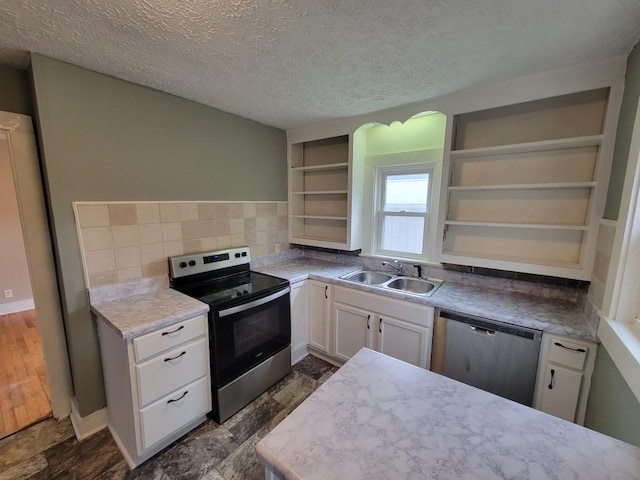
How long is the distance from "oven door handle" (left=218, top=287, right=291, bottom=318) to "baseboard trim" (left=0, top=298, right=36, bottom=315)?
144 inches

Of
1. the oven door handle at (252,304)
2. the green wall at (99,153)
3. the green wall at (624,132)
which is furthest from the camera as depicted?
the oven door handle at (252,304)

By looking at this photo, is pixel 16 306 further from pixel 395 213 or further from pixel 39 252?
pixel 395 213

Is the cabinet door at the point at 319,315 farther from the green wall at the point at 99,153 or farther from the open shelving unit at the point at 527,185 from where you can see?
the green wall at the point at 99,153

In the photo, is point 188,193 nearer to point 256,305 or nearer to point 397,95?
point 256,305

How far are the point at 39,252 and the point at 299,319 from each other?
1894mm

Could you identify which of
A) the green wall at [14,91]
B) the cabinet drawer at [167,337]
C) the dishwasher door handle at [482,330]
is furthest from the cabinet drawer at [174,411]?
the green wall at [14,91]

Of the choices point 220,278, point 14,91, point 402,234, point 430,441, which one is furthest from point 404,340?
point 14,91

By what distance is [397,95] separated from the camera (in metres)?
1.98

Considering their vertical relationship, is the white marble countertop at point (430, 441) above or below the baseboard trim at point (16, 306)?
above

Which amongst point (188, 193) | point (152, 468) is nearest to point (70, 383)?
point (152, 468)

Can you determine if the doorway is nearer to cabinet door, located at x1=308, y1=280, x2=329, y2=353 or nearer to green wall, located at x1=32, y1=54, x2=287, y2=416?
green wall, located at x1=32, y1=54, x2=287, y2=416

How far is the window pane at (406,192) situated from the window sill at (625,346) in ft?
4.87

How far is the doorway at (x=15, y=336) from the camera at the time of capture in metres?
1.92

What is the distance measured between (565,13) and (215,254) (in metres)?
2.49
